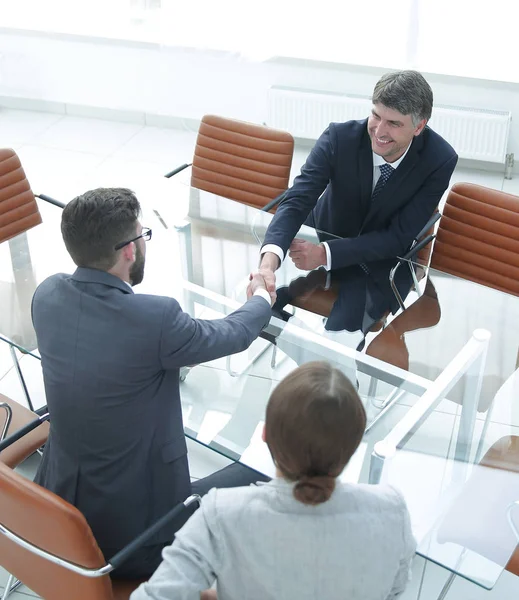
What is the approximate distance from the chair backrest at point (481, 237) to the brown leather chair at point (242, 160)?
81 centimetres

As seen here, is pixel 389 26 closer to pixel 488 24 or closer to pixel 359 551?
pixel 488 24

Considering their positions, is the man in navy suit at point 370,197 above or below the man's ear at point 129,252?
below

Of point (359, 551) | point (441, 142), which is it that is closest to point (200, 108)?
point (441, 142)

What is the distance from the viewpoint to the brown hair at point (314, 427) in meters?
1.39

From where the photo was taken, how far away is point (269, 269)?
287 cm

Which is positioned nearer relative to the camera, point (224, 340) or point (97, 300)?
point (97, 300)

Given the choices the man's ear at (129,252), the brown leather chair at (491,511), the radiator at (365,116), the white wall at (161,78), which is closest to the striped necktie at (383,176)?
the brown leather chair at (491,511)

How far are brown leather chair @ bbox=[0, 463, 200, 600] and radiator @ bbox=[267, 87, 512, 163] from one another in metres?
3.71

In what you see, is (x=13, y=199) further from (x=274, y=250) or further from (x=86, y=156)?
(x=86, y=156)

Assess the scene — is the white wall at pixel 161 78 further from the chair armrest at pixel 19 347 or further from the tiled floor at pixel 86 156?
the chair armrest at pixel 19 347

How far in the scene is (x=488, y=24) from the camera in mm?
4891

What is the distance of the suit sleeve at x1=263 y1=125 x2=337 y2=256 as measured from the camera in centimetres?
309

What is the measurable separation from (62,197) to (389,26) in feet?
7.65

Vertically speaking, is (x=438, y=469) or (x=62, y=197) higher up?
(x=438, y=469)
